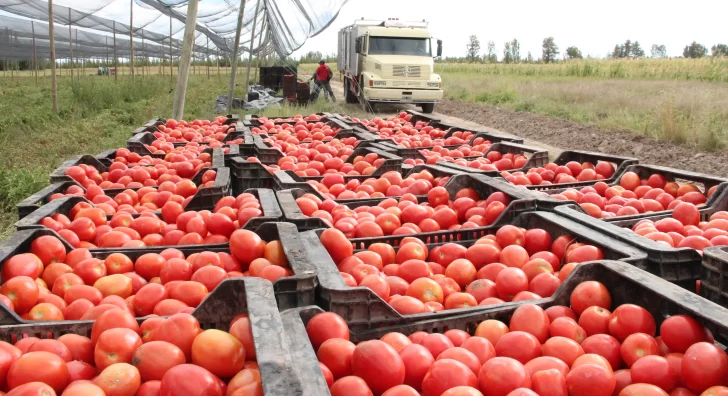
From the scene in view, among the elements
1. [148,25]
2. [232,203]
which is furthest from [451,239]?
[148,25]

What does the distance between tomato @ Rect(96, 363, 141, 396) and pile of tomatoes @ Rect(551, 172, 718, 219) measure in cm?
287

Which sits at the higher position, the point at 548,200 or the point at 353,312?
the point at 548,200

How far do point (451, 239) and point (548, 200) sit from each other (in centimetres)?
64

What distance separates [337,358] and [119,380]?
26.2 inches

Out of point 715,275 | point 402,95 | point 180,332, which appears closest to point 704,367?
point 715,275

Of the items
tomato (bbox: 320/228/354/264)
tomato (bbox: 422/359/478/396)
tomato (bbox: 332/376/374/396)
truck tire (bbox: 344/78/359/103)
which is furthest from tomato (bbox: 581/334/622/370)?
truck tire (bbox: 344/78/359/103)

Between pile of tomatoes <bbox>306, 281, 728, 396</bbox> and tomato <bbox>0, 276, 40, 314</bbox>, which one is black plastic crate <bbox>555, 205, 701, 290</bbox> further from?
tomato <bbox>0, 276, 40, 314</bbox>

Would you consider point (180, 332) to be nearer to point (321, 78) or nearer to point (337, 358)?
point (337, 358)

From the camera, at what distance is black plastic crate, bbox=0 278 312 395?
58.7 inches

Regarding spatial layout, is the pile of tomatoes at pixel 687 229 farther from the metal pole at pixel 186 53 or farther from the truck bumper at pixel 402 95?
the truck bumper at pixel 402 95

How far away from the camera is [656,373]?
1.87m

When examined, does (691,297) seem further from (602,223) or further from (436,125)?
(436,125)

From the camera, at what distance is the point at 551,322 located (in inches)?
90.5

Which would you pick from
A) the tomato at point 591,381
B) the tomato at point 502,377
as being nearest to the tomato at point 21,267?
the tomato at point 502,377
